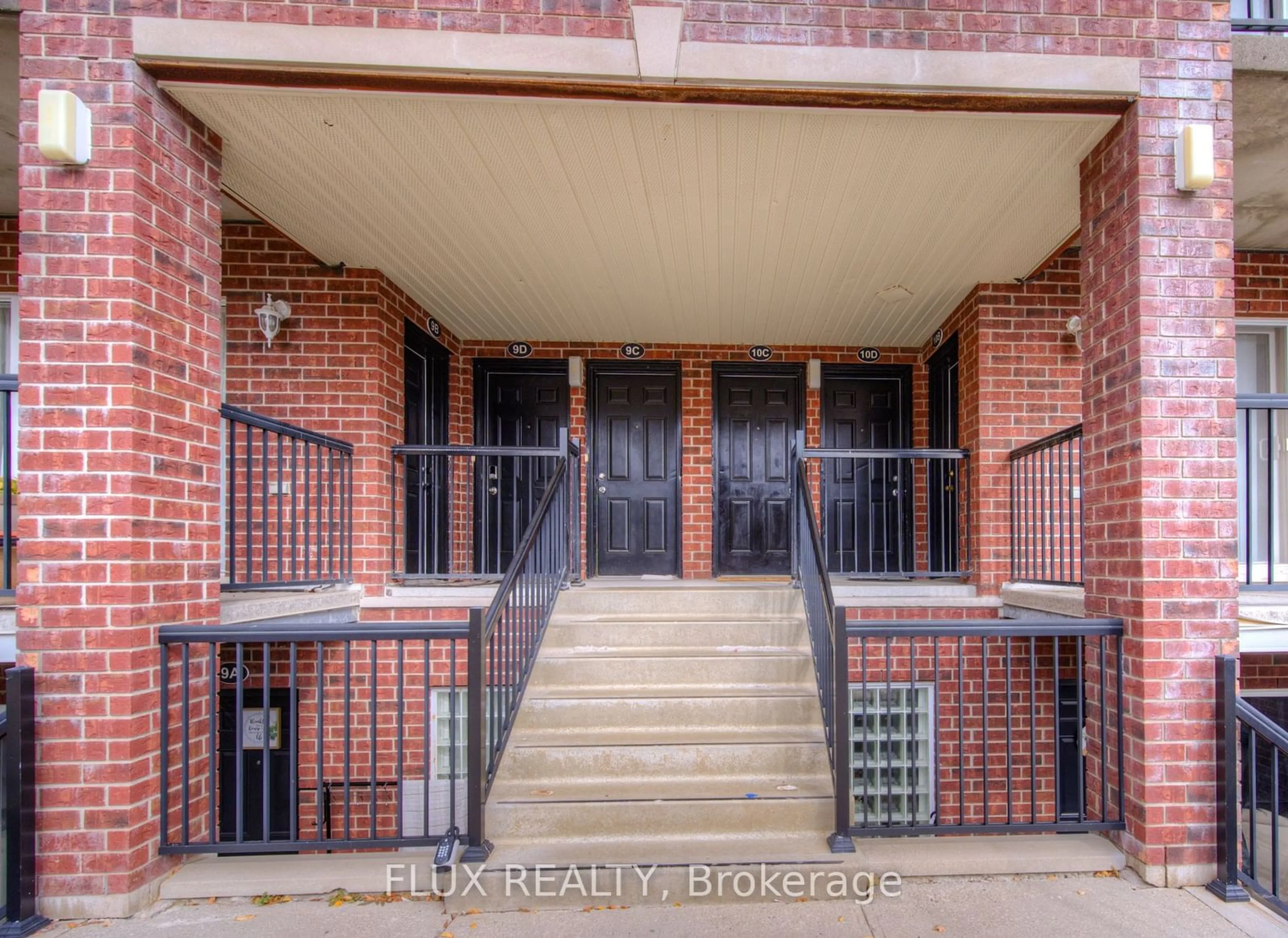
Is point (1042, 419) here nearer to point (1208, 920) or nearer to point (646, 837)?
point (1208, 920)

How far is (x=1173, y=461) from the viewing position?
10.5ft

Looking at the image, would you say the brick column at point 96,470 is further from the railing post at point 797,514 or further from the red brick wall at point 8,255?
the railing post at point 797,514

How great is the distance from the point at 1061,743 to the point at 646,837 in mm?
3548

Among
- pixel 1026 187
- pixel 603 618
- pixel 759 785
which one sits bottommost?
pixel 759 785

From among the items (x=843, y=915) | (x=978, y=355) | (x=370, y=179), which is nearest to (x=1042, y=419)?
(x=978, y=355)

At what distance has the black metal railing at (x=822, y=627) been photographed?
10.5ft

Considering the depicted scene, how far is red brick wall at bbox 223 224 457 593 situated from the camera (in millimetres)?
5184

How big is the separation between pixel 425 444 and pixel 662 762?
3.56m

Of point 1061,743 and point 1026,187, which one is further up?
point 1026,187

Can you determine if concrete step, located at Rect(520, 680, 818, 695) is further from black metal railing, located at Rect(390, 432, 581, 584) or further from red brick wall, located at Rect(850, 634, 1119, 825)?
black metal railing, located at Rect(390, 432, 581, 584)

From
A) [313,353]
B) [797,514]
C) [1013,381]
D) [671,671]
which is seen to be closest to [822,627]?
[671,671]

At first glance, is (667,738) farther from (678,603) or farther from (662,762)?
(678,603)

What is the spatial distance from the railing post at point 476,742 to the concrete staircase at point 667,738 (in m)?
0.12

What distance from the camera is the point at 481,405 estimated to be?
7.16m
